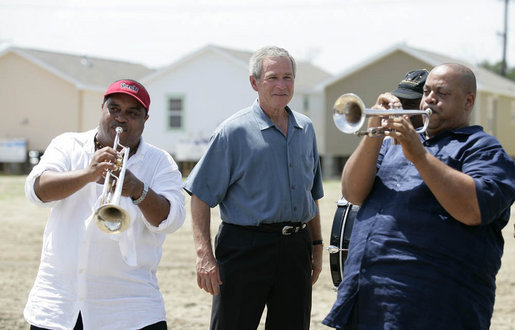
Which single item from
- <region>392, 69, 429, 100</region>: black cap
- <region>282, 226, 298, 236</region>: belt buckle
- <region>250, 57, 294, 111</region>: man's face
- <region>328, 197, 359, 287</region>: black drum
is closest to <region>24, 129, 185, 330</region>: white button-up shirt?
<region>282, 226, 298, 236</region>: belt buckle

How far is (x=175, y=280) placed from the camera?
360 inches

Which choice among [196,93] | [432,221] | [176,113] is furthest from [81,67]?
[432,221]

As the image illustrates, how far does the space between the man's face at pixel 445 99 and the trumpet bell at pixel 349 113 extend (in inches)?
16.0

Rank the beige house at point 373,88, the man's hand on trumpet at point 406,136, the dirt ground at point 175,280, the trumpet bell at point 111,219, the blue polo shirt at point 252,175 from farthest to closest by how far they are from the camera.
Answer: the beige house at point 373,88 → the dirt ground at point 175,280 → the blue polo shirt at point 252,175 → the trumpet bell at point 111,219 → the man's hand on trumpet at point 406,136

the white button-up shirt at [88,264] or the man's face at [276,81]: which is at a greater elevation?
the man's face at [276,81]

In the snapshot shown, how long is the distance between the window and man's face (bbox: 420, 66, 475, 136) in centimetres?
2550

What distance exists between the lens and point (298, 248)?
4.55 meters

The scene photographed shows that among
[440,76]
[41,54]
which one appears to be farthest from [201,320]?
[41,54]

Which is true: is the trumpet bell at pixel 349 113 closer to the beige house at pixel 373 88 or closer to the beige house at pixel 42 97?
the beige house at pixel 373 88

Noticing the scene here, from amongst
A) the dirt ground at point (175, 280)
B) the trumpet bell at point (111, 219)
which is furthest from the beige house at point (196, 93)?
the trumpet bell at point (111, 219)

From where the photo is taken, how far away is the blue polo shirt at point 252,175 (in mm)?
4445

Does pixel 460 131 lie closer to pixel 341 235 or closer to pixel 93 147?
pixel 341 235

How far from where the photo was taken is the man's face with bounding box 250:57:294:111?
178 inches

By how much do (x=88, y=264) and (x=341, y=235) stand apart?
5.80 feet
